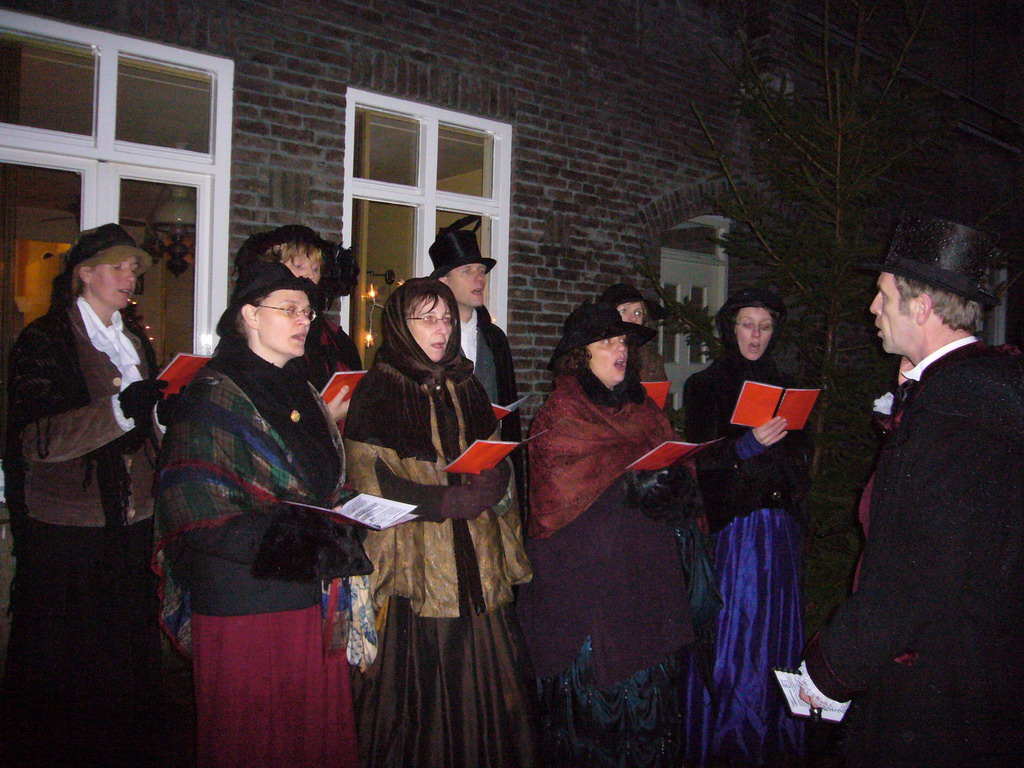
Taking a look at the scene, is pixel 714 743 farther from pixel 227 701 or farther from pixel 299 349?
pixel 299 349

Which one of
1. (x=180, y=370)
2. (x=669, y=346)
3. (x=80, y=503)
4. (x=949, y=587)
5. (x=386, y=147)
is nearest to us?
(x=949, y=587)

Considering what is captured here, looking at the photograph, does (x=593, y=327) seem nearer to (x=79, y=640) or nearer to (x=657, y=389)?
(x=657, y=389)

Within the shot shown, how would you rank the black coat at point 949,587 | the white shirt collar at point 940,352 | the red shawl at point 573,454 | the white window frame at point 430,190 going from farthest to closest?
the white window frame at point 430,190
the red shawl at point 573,454
the white shirt collar at point 940,352
the black coat at point 949,587

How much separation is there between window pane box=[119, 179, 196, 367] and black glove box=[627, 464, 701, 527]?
9.24 ft

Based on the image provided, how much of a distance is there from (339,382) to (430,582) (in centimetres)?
85

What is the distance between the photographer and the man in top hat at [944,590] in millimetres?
1663

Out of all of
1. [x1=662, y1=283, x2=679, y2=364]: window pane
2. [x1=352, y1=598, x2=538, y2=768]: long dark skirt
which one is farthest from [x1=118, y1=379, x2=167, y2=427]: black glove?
[x1=662, y1=283, x2=679, y2=364]: window pane

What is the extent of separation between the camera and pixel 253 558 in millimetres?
2197

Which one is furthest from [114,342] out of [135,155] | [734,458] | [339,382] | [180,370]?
[734,458]

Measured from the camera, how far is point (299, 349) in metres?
2.52

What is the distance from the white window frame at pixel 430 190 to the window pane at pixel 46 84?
1448 millimetres

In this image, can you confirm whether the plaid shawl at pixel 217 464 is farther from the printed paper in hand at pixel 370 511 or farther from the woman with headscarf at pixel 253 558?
the printed paper in hand at pixel 370 511

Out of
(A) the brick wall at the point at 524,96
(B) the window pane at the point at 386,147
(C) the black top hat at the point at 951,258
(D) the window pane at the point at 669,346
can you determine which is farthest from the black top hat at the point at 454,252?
(D) the window pane at the point at 669,346

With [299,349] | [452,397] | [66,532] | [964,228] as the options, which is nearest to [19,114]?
[66,532]
